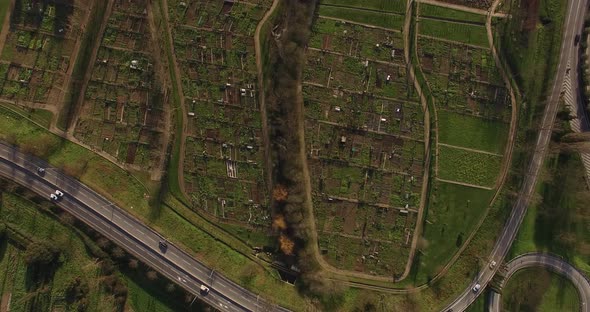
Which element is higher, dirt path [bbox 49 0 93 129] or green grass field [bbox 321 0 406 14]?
green grass field [bbox 321 0 406 14]

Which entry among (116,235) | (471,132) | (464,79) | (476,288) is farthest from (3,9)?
(476,288)

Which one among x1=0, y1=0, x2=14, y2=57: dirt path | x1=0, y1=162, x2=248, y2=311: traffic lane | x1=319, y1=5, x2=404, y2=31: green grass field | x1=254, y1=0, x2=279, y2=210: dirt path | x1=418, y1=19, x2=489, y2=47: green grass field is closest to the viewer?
x1=0, y1=162, x2=248, y2=311: traffic lane

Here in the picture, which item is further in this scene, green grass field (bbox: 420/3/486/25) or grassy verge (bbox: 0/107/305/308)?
green grass field (bbox: 420/3/486/25)

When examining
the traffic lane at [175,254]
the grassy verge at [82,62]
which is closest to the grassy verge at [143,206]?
the traffic lane at [175,254]

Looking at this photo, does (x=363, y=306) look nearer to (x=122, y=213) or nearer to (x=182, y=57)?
(x=122, y=213)

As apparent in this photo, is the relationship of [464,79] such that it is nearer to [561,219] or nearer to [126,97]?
[561,219]

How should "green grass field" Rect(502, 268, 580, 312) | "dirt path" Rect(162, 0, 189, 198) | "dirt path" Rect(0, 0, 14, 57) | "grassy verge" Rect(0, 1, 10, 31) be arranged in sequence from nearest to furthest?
"dirt path" Rect(0, 0, 14, 57) < "grassy verge" Rect(0, 1, 10, 31) < "dirt path" Rect(162, 0, 189, 198) < "green grass field" Rect(502, 268, 580, 312)

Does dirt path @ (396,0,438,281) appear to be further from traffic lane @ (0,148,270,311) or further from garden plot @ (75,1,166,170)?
garden plot @ (75,1,166,170)

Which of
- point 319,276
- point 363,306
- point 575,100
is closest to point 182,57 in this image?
point 319,276

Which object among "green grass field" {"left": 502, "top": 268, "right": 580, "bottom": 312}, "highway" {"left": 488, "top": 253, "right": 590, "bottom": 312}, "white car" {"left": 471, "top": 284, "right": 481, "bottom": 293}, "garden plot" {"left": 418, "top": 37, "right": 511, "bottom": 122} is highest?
"garden plot" {"left": 418, "top": 37, "right": 511, "bottom": 122}

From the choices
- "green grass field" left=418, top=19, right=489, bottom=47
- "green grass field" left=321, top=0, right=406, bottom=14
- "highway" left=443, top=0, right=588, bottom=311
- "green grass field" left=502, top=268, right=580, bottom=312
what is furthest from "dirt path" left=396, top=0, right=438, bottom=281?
"green grass field" left=502, top=268, right=580, bottom=312
